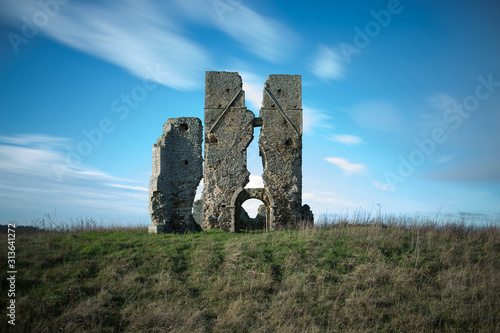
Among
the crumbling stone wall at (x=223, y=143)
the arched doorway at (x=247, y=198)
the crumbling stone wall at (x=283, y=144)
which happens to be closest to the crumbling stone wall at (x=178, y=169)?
the crumbling stone wall at (x=223, y=143)

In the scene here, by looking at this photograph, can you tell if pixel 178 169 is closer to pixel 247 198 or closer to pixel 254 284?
pixel 247 198

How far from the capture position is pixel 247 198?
2036cm

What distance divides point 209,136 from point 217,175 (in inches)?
90.8

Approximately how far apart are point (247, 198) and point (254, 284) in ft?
34.7

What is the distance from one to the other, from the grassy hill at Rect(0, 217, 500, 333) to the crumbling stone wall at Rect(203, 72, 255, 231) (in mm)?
6183

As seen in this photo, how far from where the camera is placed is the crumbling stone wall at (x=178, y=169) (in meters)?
15.7

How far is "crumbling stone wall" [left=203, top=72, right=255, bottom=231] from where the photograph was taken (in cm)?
1938

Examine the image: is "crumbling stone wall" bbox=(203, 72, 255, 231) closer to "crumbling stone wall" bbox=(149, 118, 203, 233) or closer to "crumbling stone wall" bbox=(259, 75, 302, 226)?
"crumbling stone wall" bbox=(259, 75, 302, 226)

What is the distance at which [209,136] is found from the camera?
789 inches

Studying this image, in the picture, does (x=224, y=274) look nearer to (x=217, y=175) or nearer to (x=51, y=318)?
(x=51, y=318)

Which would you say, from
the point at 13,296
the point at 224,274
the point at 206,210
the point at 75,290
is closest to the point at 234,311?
the point at 224,274

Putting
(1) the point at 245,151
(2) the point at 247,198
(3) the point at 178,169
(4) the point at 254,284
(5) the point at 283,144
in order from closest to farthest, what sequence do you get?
(4) the point at 254,284
(3) the point at 178,169
(1) the point at 245,151
(5) the point at 283,144
(2) the point at 247,198

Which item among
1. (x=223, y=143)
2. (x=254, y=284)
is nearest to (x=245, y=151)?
(x=223, y=143)

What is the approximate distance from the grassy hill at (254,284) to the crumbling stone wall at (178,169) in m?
2.83
